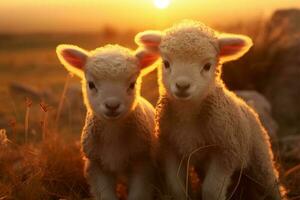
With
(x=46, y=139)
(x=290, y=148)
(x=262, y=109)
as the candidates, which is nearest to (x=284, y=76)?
(x=262, y=109)

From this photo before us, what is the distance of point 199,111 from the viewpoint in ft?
15.0

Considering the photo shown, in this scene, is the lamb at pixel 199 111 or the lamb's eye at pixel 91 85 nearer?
the lamb at pixel 199 111

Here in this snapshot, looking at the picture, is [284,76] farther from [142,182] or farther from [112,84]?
[112,84]

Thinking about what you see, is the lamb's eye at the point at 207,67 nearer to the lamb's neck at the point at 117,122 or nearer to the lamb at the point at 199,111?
the lamb at the point at 199,111

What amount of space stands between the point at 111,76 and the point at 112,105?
253 mm

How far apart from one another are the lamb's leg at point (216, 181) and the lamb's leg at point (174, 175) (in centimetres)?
22

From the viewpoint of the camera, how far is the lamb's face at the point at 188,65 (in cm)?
425

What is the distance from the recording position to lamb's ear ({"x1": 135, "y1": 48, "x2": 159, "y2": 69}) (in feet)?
15.8

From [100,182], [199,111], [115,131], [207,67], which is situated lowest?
[100,182]

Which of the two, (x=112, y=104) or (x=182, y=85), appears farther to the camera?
(x=112, y=104)

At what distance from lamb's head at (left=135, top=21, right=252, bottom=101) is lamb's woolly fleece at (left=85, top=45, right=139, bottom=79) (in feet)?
0.64

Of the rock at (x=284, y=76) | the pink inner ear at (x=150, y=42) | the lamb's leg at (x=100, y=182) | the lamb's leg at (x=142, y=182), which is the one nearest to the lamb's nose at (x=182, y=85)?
the pink inner ear at (x=150, y=42)

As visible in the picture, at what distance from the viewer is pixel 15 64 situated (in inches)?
773

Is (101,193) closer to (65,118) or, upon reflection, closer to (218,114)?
(218,114)
